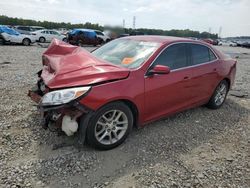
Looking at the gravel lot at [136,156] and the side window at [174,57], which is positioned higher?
the side window at [174,57]

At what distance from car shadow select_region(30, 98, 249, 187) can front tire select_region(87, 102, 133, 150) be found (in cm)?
13

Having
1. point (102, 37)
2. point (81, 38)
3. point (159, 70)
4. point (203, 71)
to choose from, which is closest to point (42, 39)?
point (81, 38)

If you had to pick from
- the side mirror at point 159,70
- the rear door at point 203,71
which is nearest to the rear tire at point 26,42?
the rear door at point 203,71

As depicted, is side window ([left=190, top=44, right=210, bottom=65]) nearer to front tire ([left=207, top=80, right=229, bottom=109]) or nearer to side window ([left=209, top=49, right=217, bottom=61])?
side window ([left=209, top=49, right=217, bottom=61])

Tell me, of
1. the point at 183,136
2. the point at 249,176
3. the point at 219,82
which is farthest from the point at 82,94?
the point at 219,82

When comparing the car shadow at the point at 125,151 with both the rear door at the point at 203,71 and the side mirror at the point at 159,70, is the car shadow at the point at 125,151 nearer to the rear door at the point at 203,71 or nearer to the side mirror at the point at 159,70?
the rear door at the point at 203,71

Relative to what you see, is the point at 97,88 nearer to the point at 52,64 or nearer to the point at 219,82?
the point at 52,64

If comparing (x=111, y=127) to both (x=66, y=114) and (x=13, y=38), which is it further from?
(x=13, y=38)

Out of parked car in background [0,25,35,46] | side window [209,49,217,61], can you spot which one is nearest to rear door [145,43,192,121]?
side window [209,49,217,61]

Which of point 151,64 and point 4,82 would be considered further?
point 4,82

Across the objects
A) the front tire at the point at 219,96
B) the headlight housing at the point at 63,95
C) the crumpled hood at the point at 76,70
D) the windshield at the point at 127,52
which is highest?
the windshield at the point at 127,52

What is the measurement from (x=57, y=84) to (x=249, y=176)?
275cm

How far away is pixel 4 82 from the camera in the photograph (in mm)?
6387

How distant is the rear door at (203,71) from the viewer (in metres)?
4.53
